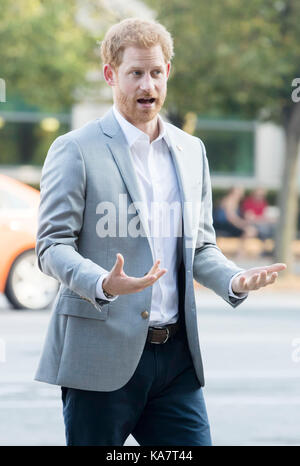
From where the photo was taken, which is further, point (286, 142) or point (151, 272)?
point (286, 142)

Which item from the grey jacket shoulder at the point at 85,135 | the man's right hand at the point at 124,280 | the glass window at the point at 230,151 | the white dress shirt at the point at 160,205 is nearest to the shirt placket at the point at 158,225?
the white dress shirt at the point at 160,205

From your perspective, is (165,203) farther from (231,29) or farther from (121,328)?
(231,29)

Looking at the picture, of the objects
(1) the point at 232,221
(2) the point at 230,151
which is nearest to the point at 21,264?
(1) the point at 232,221

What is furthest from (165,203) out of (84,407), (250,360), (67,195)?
(250,360)

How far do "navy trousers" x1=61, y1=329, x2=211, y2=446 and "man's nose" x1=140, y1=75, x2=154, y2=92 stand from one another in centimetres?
78

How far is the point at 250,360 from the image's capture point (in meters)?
9.02

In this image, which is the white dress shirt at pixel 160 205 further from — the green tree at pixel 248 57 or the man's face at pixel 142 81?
the green tree at pixel 248 57

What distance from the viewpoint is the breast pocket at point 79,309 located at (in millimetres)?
3381

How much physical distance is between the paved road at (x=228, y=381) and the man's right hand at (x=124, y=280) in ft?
10.0

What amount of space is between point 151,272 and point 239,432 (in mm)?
3490

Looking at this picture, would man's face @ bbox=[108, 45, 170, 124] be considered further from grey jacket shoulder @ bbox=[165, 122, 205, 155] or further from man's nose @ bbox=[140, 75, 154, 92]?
grey jacket shoulder @ bbox=[165, 122, 205, 155]

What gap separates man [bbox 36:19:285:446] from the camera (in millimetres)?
3367

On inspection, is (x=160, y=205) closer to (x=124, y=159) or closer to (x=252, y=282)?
(x=124, y=159)

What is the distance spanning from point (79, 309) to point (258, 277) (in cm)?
57
